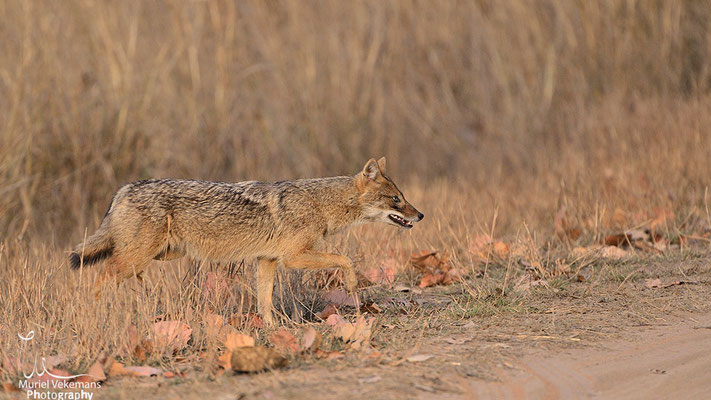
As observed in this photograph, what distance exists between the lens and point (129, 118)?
1171 cm

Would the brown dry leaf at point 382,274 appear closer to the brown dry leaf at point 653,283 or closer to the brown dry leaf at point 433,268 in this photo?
the brown dry leaf at point 433,268

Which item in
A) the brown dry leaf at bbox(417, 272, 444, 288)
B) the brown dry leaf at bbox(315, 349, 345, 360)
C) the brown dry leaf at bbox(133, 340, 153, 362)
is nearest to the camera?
the brown dry leaf at bbox(315, 349, 345, 360)

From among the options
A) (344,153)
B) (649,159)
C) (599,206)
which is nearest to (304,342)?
(599,206)

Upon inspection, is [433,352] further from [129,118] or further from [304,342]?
[129,118]

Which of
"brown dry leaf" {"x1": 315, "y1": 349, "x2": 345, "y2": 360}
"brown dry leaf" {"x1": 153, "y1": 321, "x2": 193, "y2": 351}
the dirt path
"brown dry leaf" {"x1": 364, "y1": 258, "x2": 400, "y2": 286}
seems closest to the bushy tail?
"brown dry leaf" {"x1": 153, "y1": 321, "x2": 193, "y2": 351}

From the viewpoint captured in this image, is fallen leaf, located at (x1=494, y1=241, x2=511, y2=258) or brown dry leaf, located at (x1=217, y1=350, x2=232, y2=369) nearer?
brown dry leaf, located at (x1=217, y1=350, x2=232, y2=369)

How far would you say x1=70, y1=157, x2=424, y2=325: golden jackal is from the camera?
6.47m

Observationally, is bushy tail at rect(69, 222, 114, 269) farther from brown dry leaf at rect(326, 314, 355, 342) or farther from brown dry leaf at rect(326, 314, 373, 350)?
brown dry leaf at rect(326, 314, 373, 350)

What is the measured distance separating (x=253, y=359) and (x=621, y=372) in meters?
1.93

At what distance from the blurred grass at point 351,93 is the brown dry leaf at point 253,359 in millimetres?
6331

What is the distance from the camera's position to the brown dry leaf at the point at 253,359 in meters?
4.59

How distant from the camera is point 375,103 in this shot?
47.2ft

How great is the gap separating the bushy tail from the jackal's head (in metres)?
1.90

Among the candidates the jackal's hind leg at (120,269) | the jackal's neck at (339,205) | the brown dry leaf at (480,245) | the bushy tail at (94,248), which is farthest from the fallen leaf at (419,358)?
the brown dry leaf at (480,245)
